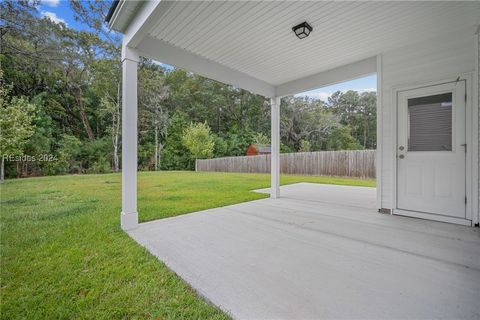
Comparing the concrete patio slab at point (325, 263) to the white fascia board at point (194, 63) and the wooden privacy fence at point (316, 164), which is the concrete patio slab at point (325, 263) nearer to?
the white fascia board at point (194, 63)

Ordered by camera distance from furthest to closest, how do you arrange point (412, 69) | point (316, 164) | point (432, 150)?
point (316, 164), point (412, 69), point (432, 150)

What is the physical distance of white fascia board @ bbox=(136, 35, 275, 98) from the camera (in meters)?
3.08

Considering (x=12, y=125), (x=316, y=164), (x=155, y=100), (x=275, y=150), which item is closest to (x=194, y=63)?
(x=275, y=150)

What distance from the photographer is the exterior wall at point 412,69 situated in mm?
2941

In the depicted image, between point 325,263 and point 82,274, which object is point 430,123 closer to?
point 325,263

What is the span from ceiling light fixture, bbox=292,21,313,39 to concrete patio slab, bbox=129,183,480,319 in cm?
264

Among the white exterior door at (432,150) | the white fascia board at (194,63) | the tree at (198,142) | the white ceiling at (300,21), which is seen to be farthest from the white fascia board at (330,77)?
the tree at (198,142)

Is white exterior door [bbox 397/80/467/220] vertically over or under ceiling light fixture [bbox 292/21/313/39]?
under

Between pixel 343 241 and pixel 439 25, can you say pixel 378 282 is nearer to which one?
pixel 343 241

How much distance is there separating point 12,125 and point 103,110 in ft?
19.1

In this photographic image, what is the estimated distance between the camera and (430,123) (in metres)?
3.21

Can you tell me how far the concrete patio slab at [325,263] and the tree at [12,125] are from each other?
4086 millimetres

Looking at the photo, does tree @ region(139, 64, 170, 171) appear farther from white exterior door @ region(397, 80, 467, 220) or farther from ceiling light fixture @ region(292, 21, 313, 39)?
white exterior door @ region(397, 80, 467, 220)

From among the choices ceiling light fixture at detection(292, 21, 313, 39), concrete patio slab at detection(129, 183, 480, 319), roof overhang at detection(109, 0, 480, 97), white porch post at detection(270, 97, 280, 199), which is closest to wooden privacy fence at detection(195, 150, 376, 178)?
white porch post at detection(270, 97, 280, 199)
